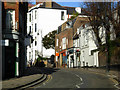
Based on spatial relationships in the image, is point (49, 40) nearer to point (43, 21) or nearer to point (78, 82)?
point (43, 21)

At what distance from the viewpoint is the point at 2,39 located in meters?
22.4

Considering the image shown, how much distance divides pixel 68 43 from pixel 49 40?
12.1 m

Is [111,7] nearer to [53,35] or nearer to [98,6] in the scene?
[98,6]

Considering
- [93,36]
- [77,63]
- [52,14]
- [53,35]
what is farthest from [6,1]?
[52,14]

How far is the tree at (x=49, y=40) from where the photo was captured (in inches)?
2360

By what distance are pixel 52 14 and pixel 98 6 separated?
33.0m

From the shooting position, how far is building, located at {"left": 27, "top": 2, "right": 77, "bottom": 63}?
65.1 meters

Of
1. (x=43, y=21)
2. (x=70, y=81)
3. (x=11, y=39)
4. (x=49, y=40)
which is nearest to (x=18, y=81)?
(x=70, y=81)

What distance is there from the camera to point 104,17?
33.2 meters

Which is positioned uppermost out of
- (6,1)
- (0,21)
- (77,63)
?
(6,1)

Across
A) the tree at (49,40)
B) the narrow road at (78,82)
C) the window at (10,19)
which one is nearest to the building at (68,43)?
the tree at (49,40)

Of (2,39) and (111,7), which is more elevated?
(111,7)

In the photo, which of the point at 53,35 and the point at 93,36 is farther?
the point at 53,35

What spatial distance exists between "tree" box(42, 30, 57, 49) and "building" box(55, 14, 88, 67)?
538cm
